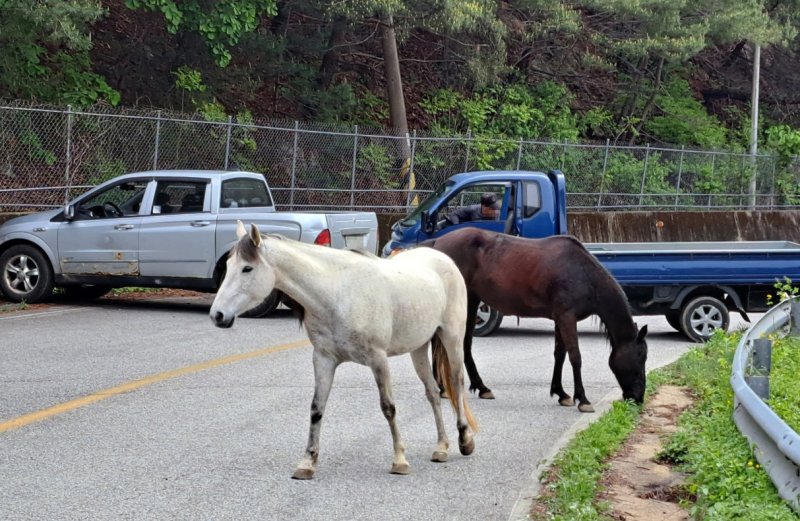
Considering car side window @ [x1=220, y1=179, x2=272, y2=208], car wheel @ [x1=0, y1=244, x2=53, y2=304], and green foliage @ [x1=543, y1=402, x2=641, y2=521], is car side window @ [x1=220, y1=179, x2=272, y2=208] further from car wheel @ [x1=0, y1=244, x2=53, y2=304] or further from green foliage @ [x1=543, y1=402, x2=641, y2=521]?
green foliage @ [x1=543, y1=402, x2=641, y2=521]

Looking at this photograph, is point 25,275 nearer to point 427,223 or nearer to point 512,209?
point 427,223

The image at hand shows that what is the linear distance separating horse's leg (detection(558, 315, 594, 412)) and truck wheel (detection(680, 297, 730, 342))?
4.80m

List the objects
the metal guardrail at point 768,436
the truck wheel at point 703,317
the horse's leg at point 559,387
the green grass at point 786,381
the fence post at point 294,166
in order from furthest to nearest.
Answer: the fence post at point 294,166
the truck wheel at point 703,317
the horse's leg at point 559,387
the green grass at point 786,381
the metal guardrail at point 768,436

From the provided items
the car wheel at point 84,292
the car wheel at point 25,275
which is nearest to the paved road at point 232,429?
the car wheel at point 25,275

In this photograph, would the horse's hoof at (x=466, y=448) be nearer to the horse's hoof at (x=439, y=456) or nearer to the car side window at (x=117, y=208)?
the horse's hoof at (x=439, y=456)

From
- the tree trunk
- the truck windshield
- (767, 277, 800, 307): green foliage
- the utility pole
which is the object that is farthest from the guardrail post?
the utility pole

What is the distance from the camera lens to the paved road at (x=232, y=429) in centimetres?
736

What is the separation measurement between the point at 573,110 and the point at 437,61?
6766mm

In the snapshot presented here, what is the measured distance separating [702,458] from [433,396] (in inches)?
73.8

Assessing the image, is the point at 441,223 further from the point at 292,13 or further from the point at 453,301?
the point at 292,13

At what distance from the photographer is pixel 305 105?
98.9 feet

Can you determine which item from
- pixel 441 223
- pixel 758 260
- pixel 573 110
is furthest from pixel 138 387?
pixel 573 110

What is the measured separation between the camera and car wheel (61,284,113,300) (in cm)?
1906

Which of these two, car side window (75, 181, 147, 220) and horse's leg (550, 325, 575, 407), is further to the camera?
car side window (75, 181, 147, 220)
